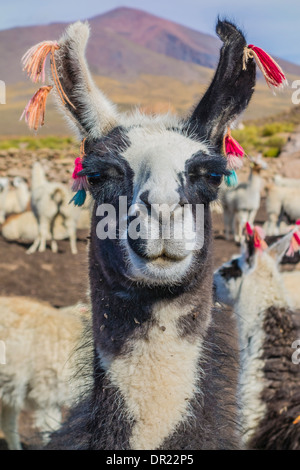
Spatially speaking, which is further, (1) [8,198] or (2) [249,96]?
(1) [8,198]

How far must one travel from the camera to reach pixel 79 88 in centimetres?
246

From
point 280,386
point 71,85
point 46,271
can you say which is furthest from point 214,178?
point 46,271

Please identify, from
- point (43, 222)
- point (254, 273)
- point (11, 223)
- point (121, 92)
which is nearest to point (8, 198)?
point (11, 223)

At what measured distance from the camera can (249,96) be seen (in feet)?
8.13

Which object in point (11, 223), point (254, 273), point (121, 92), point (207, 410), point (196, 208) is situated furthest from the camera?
point (121, 92)

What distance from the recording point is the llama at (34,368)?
4992 mm

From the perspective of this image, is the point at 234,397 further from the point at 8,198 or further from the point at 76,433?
the point at 8,198

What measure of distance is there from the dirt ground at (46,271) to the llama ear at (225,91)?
5826 millimetres

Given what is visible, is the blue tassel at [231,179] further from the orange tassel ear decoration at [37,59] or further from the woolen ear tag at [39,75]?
the orange tassel ear decoration at [37,59]

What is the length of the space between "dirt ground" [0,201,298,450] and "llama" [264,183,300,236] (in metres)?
1.41

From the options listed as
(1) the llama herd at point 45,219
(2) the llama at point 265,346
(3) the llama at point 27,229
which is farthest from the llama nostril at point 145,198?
(3) the llama at point 27,229

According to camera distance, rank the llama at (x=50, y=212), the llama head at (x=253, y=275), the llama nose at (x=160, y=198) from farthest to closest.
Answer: the llama at (x=50, y=212) < the llama head at (x=253, y=275) < the llama nose at (x=160, y=198)

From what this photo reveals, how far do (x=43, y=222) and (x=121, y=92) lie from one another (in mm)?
123991
